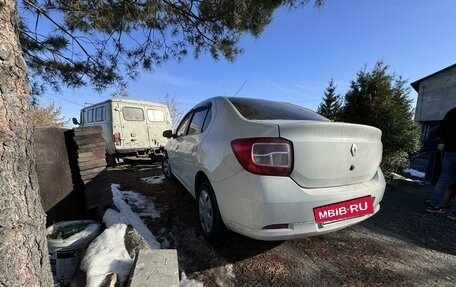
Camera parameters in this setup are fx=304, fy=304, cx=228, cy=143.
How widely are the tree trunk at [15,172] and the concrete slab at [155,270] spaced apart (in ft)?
1.90

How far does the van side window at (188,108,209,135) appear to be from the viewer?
367 centimetres

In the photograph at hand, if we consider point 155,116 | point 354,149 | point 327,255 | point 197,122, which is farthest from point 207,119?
point 155,116

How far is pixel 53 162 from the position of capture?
10.6 ft

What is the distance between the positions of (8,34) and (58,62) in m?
4.51

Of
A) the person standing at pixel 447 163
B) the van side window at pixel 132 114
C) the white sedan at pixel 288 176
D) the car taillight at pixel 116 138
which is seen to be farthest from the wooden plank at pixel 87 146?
the van side window at pixel 132 114

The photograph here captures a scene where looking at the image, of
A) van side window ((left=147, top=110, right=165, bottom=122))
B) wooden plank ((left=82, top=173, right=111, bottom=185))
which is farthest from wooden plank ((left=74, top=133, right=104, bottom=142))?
van side window ((left=147, top=110, right=165, bottom=122))

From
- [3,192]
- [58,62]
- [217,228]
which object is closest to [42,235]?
[3,192]

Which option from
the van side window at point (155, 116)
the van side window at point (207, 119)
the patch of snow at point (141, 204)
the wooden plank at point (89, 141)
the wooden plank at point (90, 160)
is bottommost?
the patch of snow at point (141, 204)

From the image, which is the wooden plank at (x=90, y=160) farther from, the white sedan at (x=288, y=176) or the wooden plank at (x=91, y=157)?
the white sedan at (x=288, y=176)

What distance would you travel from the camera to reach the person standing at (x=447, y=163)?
4367mm

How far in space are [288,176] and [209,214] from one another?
1.06 meters

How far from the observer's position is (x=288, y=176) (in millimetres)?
2348

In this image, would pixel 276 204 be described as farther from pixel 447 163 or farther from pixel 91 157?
pixel 447 163

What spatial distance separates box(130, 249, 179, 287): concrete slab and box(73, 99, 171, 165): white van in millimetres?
7691
